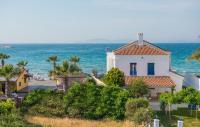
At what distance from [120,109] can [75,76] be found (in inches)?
542

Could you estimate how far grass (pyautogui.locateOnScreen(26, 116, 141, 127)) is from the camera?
32531 mm

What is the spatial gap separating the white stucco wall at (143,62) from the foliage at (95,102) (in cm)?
721

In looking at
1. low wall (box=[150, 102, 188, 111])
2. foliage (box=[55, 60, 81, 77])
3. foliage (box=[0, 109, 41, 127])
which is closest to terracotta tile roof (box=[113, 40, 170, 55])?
foliage (box=[55, 60, 81, 77])

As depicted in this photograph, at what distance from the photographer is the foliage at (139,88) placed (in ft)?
130

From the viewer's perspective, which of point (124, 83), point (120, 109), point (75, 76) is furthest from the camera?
point (75, 76)

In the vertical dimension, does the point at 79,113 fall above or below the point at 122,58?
below

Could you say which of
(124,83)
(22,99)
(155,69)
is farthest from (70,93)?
(155,69)

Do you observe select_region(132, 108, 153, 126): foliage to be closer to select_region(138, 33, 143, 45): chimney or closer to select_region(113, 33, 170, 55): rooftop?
select_region(113, 33, 170, 55): rooftop

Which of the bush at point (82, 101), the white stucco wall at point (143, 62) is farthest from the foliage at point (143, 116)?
the white stucco wall at point (143, 62)

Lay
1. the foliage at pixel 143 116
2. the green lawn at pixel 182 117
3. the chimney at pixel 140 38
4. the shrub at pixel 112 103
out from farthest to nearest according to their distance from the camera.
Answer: the chimney at pixel 140 38
the shrub at pixel 112 103
the green lawn at pixel 182 117
the foliage at pixel 143 116

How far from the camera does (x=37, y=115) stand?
117 feet

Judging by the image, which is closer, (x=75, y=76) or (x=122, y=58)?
(x=122, y=58)

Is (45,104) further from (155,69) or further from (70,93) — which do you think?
(155,69)

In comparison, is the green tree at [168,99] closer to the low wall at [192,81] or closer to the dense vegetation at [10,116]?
the low wall at [192,81]
